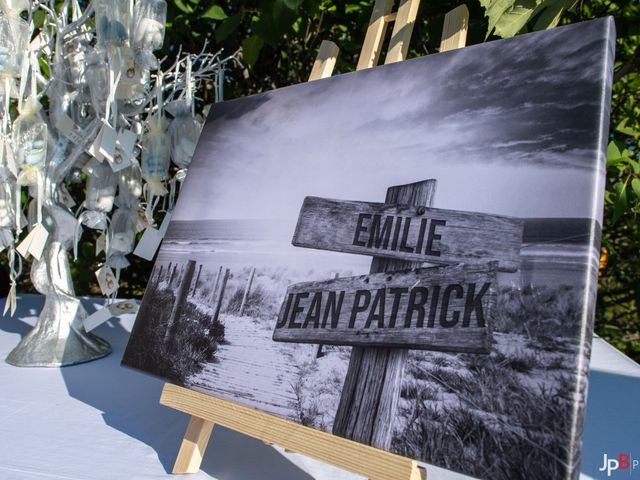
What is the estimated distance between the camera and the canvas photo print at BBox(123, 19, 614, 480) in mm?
483

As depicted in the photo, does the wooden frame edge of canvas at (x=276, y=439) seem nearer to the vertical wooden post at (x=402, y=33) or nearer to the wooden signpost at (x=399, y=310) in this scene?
the wooden signpost at (x=399, y=310)

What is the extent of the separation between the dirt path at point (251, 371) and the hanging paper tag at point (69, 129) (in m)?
0.64

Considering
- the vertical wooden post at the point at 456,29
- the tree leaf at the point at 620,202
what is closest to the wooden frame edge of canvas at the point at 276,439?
the vertical wooden post at the point at 456,29

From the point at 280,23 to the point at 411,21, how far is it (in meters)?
0.45

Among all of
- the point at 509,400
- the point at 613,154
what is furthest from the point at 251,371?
the point at 613,154

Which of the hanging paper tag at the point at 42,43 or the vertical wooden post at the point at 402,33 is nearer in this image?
the vertical wooden post at the point at 402,33

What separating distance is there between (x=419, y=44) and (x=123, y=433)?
1422 mm

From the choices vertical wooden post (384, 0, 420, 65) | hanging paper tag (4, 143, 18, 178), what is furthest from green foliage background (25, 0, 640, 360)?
hanging paper tag (4, 143, 18, 178)

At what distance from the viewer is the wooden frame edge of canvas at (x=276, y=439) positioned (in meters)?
0.53

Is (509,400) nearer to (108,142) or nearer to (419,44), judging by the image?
(108,142)

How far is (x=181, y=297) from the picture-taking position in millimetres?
801

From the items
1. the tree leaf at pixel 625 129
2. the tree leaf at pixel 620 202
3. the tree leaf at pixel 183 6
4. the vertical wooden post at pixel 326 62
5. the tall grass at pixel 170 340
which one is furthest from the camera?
the tree leaf at pixel 183 6

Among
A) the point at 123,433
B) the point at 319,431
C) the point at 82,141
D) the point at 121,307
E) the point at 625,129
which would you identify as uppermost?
the point at 625,129

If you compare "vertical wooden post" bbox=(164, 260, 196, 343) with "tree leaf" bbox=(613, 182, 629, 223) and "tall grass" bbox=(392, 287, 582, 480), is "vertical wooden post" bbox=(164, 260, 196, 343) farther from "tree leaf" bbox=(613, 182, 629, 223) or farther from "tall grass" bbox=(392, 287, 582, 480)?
"tree leaf" bbox=(613, 182, 629, 223)
